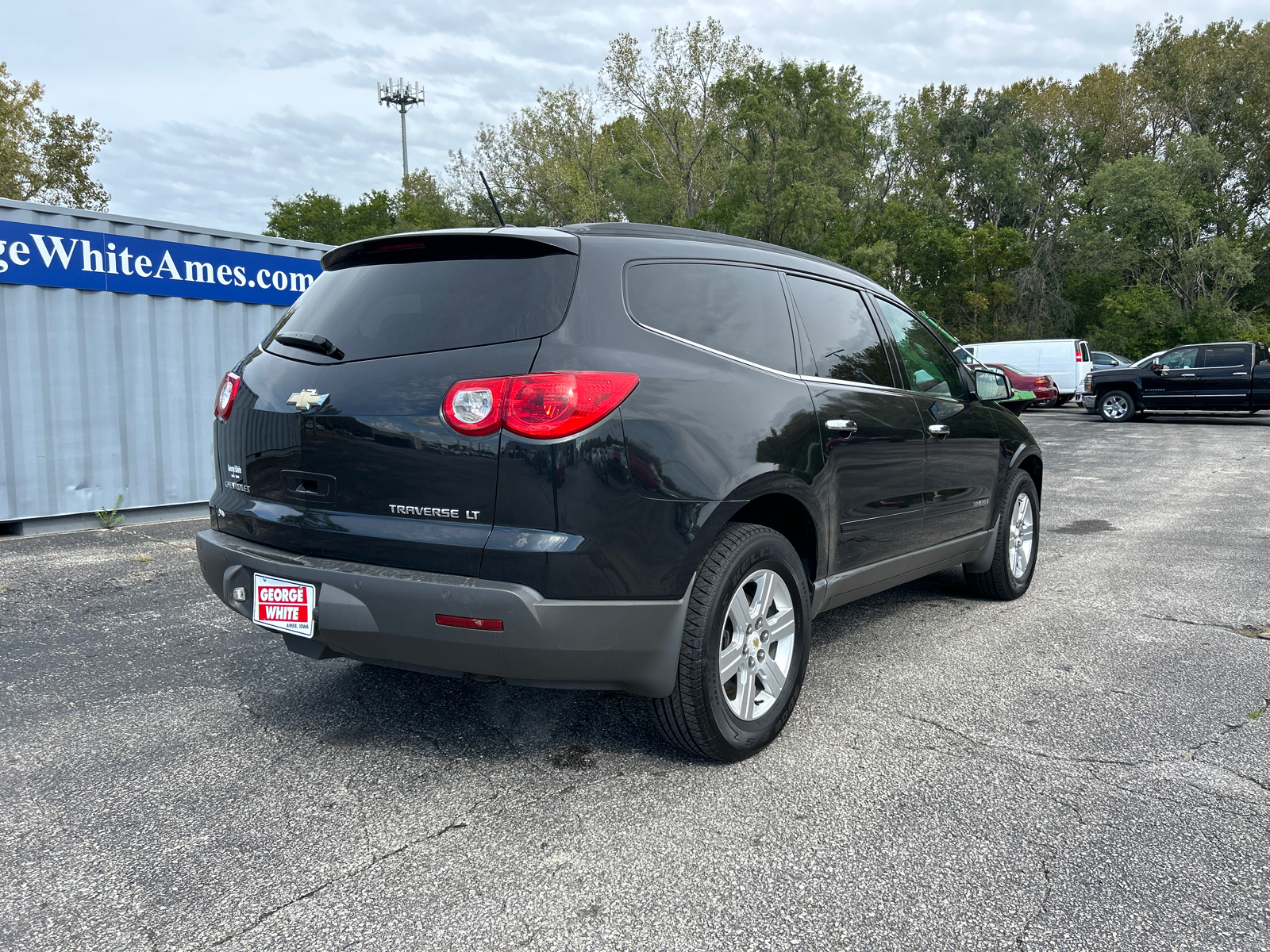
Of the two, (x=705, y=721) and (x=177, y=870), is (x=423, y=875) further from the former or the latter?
(x=705, y=721)

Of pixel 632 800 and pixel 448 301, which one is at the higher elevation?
pixel 448 301

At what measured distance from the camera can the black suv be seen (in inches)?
107

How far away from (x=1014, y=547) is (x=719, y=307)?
3.07 meters

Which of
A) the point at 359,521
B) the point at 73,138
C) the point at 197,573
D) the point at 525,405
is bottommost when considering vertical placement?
the point at 197,573

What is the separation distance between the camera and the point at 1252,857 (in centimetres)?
259

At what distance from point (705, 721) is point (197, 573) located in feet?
14.4

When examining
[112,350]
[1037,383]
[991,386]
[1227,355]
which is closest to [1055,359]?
[1037,383]

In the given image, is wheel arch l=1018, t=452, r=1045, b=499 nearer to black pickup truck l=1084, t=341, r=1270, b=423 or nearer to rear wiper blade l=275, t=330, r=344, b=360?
rear wiper blade l=275, t=330, r=344, b=360

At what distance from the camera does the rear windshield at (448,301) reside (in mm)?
2875

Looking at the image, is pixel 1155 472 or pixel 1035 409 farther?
pixel 1035 409

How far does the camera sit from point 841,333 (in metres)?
4.02

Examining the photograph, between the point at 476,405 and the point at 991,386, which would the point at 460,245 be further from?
the point at 991,386

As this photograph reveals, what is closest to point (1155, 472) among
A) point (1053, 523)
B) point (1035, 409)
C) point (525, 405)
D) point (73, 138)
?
point (1053, 523)

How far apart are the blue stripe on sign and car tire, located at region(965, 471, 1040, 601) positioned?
23.6 feet
